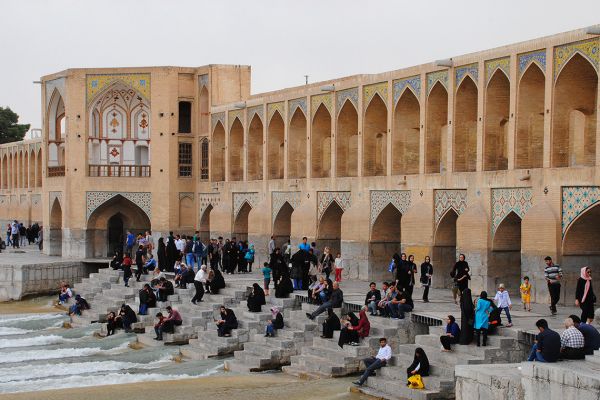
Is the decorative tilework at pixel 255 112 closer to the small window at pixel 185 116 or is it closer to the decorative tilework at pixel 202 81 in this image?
the decorative tilework at pixel 202 81

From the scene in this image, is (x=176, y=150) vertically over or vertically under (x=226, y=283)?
over

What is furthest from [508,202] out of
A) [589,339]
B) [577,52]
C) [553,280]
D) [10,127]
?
[10,127]

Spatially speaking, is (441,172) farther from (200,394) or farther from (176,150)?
(176,150)

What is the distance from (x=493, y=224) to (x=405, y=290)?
3.46 metres

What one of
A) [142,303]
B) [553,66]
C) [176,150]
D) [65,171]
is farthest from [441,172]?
[65,171]

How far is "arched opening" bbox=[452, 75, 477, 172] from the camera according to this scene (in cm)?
2273

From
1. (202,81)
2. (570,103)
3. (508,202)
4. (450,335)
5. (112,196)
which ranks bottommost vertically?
(450,335)

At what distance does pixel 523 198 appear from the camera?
2062 centimetres

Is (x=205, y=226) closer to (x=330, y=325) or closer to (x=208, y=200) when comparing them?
(x=208, y=200)

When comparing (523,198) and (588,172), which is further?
(523,198)

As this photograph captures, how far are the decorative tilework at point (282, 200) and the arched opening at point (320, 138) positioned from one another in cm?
88

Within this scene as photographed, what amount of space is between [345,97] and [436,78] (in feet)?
13.5

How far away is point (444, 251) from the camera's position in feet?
77.0

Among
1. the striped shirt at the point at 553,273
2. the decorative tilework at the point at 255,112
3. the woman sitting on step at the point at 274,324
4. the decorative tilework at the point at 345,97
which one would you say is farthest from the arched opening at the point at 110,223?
the striped shirt at the point at 553,273
